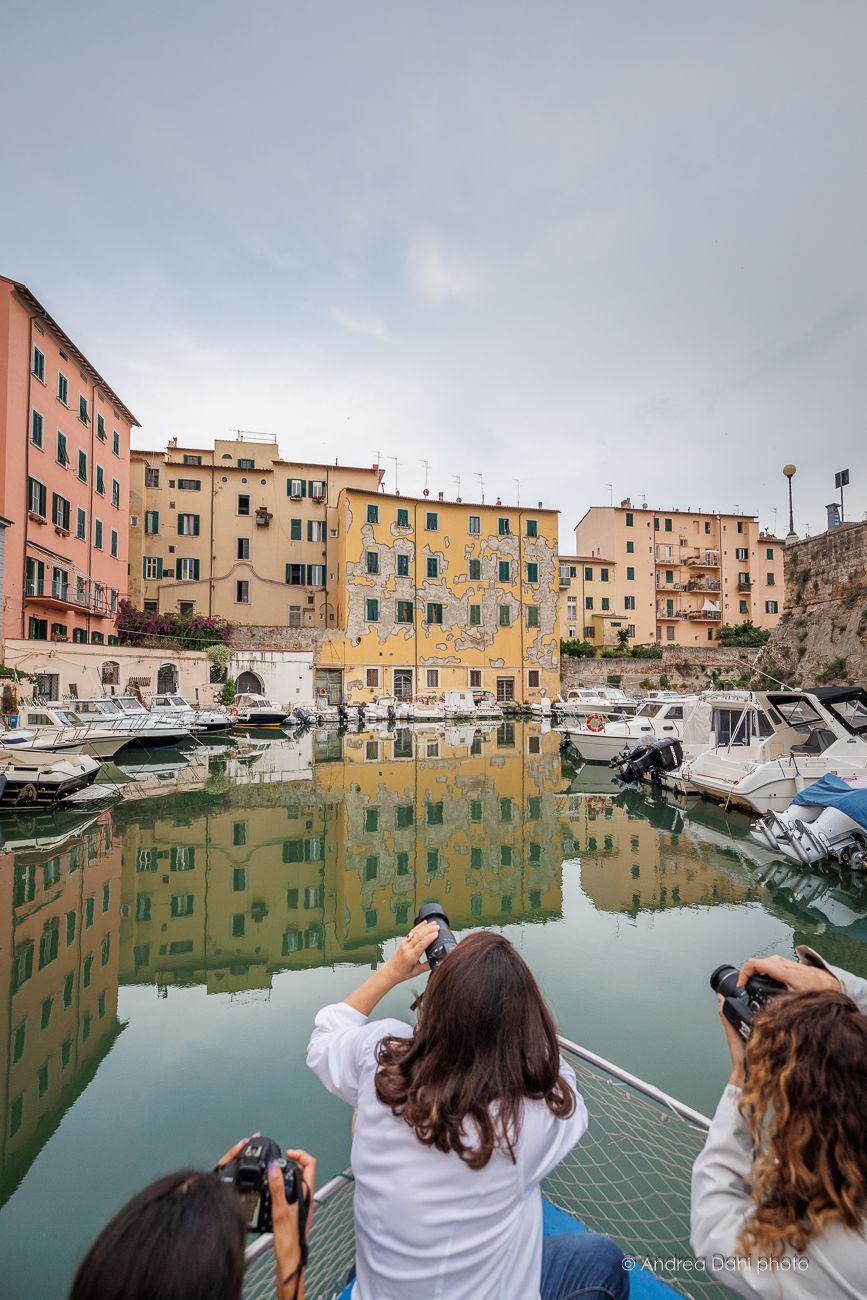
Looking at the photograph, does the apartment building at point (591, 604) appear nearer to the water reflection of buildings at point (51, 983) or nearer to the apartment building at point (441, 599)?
the apartment building at point (441, 599)

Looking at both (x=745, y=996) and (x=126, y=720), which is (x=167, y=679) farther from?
(x=745, y=996)

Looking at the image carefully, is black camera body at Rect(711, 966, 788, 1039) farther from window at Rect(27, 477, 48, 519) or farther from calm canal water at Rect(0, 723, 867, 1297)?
window at Rect(27, 477, 48, 519)

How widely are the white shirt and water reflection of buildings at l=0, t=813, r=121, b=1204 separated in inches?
97.5

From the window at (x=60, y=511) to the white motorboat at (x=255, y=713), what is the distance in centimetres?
879

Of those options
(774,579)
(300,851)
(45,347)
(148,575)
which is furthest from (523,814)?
(774,579)

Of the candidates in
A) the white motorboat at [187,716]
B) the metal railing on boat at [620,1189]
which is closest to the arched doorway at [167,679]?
the white motorboat at [187,716]

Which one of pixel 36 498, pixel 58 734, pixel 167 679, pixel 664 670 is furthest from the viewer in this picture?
pixel 664 670

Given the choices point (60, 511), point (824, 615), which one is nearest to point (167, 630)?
point (60, 511)

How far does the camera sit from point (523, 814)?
10984 mm

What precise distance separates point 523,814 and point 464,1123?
992 centimetres

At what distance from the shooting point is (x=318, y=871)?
7691 millimetres

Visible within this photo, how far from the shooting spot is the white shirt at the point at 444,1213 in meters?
1.28

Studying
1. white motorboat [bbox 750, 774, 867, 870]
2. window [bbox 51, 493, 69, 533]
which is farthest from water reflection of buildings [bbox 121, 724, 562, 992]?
window [bbox 51, 493, 69, 533]

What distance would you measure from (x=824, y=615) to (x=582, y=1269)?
22034 mm
